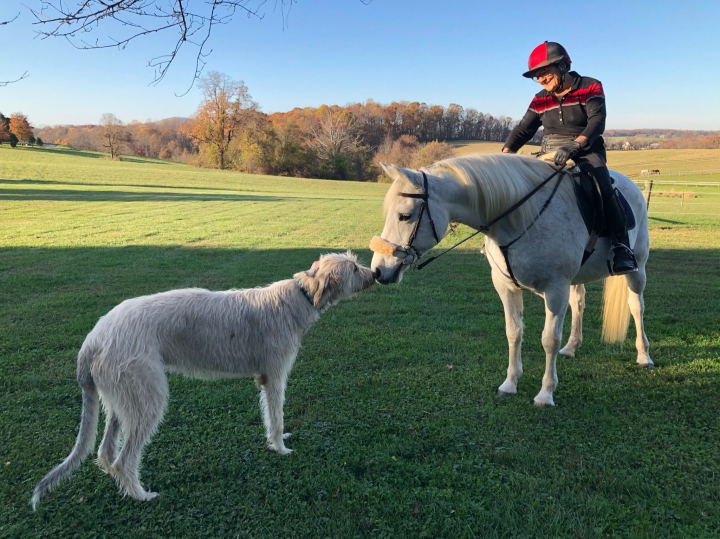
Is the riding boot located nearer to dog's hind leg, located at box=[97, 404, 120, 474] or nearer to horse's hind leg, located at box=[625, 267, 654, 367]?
horse's hind leg, located at box=[625, 267, 654, 367]

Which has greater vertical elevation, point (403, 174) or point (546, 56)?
point (546, 56)

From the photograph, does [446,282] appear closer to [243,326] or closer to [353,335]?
[353,335]

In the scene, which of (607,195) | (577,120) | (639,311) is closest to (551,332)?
(607,195)

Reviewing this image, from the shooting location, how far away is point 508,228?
458cm

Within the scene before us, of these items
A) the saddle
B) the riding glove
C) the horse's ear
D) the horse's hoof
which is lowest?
the horse's hoof

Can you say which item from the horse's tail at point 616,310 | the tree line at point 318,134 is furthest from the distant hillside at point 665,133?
the horse's tail at point 616,310

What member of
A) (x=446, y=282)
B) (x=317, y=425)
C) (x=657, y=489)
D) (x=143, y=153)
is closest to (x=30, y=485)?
(x=317, y=425)

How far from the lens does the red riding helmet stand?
15.6ft

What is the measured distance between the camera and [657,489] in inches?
139

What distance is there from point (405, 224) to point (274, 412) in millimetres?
2167

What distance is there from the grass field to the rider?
1902 millimetres

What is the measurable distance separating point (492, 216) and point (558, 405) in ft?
7.81

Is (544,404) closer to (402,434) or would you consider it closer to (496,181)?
(402,434)

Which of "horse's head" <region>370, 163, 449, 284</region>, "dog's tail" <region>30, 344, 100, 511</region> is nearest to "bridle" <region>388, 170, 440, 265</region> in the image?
"horse's head" <region>370, 163, 449, 284</region>
